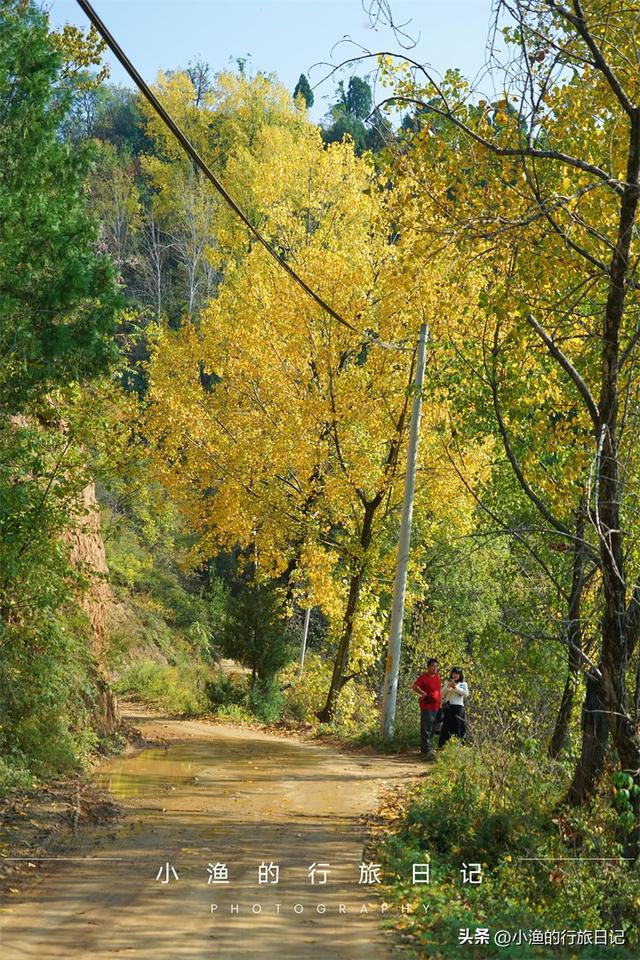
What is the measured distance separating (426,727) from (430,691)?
645 mm

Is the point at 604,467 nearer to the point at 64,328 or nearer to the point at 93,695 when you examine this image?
the point at 64,328

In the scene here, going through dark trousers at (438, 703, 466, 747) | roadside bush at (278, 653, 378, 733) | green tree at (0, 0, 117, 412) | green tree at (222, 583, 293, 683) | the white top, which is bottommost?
roadside bush at (278, 653, 378, 733)

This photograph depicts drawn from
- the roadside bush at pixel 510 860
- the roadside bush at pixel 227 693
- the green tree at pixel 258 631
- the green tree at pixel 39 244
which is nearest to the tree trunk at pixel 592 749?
the roadside bush at pixel 510 860

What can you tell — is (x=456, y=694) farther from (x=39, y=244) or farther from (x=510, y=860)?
(x=39, y=244)

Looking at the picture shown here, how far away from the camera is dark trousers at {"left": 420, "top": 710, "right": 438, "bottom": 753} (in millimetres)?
16172

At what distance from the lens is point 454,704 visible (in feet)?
51.9

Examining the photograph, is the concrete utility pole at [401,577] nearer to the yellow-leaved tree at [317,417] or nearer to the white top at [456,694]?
the yellow-leaved tree at [317,417]

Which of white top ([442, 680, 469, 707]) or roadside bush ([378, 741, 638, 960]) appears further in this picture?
white top ([442, 680, 469, 707])

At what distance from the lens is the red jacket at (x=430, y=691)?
16.0 m

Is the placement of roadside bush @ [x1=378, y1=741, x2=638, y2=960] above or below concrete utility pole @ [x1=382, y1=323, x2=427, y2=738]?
below

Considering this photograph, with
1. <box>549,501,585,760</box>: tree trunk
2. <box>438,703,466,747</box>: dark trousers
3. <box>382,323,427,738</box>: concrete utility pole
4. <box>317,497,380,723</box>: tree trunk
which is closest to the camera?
<box>549,501,585,760</box>: tree trunk

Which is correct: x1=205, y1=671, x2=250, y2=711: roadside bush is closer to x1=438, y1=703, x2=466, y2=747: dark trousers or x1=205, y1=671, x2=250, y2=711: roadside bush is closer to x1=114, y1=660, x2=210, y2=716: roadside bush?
x1=114, y1=660, x2=210, y2=716: roadside bush

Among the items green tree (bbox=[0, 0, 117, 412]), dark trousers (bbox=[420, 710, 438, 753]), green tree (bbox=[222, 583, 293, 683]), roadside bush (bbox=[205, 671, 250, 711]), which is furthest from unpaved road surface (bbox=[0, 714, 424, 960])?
roadside bush (bbox=[205, 671, 250, 711])

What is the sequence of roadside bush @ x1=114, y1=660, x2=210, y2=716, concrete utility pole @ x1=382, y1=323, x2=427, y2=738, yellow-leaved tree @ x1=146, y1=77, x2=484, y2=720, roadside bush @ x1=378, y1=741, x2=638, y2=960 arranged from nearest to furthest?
roadside bush @ x1=378, y1=741, x2=638, y2=960 → concrete utility pole @ x1=382, y1=323, x2=427, y2=738 → yellow-leaved tree @ x1=146, y1=77, x2=484, y2=720 → roadside bush @ x1=114, y1=660, x2=210, y2=716
